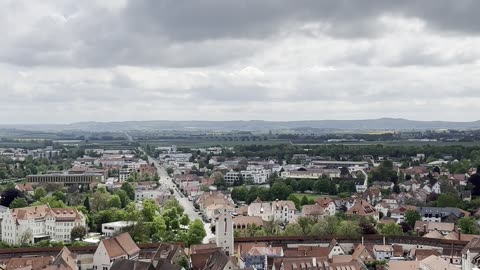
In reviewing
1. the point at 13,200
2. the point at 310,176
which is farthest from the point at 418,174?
the point at 13,200

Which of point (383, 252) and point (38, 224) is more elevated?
point (38, 224)

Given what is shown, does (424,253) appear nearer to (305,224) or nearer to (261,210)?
(305,224)

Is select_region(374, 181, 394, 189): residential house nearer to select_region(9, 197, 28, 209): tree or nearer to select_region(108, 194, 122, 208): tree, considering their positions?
select_region(108, 194, 122, 208): tree

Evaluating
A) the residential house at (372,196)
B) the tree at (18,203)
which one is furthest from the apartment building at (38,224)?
the residential house at (372,196)

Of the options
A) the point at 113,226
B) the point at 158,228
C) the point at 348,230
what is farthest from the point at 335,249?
the point at 113,226

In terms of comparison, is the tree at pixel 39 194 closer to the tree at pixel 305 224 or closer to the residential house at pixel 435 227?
the tree at pixel 305 224

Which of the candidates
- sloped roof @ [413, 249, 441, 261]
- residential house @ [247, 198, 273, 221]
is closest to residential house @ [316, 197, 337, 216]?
residential house @ [247, 198, 273, 221]
